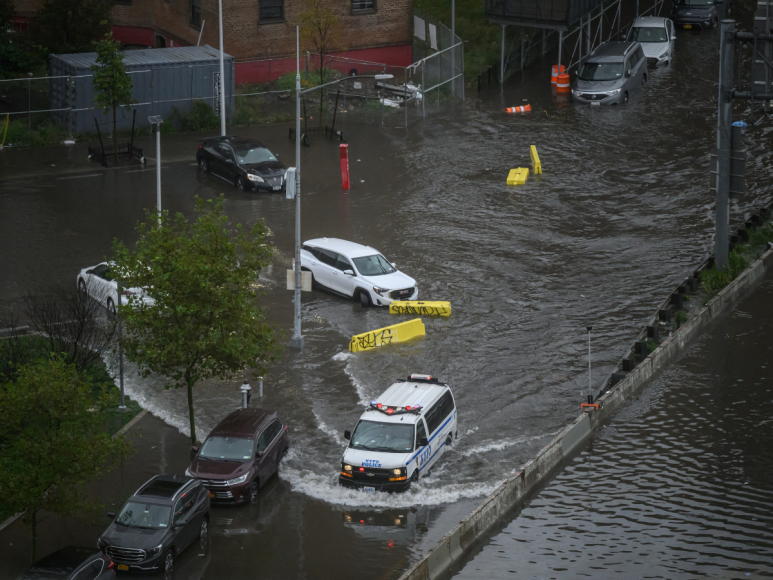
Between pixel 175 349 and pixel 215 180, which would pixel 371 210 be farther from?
pixel 175 349

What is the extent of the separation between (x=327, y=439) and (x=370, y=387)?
2.48 meters

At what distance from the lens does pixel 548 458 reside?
1991 cm

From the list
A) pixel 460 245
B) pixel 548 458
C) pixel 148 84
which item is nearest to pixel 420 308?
pixel 460 245

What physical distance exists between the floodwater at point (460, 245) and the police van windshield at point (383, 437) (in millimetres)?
856

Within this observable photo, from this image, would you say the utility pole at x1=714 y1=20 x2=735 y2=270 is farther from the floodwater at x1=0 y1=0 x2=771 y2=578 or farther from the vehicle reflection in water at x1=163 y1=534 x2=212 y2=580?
the vehicle reflection in water at x1=163 y1=534 x2=212 y2=580

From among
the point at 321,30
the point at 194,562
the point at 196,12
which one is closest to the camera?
the point at 194,562

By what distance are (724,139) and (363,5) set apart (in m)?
25.2

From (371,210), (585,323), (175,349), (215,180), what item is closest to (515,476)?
(175,349)

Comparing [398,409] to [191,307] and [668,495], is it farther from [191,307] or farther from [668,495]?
[668,495]

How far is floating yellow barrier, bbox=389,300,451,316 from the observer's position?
27.5 meters

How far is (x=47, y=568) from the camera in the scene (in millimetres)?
15977

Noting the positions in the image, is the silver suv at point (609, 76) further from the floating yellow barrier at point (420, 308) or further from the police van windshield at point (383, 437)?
the police van windshield at point (383, 437)

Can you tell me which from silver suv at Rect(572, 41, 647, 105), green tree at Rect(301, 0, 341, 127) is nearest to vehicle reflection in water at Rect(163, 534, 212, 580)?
green tree at Rect(301, 0, 341, 127)

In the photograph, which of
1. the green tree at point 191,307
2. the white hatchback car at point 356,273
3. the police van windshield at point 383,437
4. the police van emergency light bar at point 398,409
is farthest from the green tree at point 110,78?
the police van windshield at point 383,437
